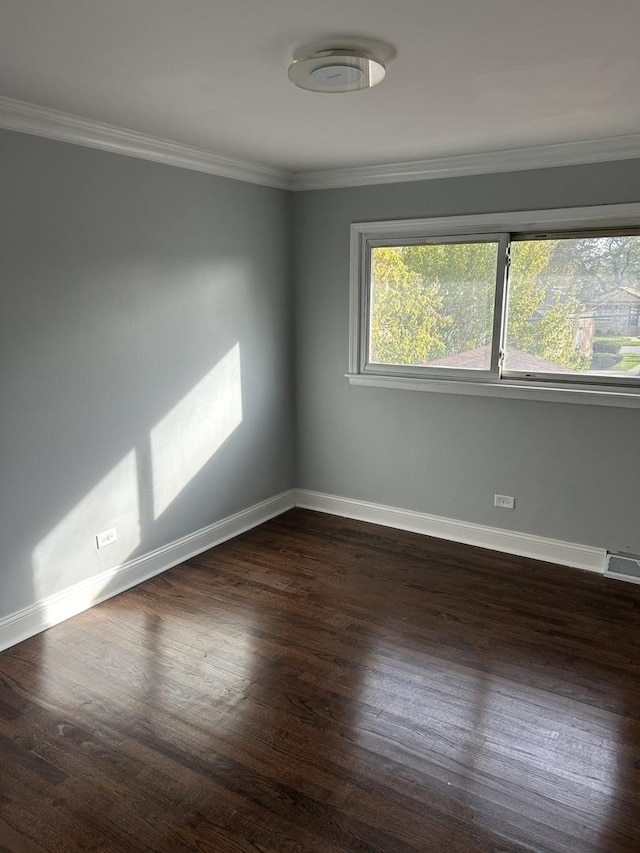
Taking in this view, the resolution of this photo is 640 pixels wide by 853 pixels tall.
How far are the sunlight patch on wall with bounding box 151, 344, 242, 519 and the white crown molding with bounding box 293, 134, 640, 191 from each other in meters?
1.34

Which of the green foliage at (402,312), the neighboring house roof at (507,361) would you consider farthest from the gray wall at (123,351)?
the neighboring house roof at (507,361)

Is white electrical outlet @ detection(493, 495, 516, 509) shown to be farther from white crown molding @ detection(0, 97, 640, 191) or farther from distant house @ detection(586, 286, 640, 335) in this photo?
white crown molding @ detection(0, 97, 640, 191)

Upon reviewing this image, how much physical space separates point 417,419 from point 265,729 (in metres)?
2.37

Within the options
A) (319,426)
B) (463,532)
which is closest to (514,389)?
(463,532)

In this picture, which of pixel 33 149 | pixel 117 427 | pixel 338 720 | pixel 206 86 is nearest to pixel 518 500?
pixel 338 720

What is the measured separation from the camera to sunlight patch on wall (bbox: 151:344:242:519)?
11.9 ft

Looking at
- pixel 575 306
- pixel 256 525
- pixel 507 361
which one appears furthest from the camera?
pixel 256 525

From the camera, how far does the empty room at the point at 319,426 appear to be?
6.53ft

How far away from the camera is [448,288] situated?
3980mm

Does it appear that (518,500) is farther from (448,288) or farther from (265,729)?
(265,729)

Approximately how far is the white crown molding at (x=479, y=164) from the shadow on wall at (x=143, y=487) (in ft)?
4.37

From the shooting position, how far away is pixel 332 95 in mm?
2471

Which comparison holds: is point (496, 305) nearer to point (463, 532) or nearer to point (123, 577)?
point (463, 532)

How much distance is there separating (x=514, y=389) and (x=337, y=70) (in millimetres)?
2250
